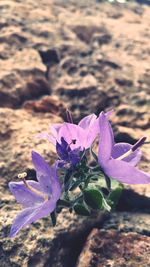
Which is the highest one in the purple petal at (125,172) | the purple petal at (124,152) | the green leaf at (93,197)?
the purple petal at (125,172)

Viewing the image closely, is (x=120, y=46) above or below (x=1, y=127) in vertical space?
below

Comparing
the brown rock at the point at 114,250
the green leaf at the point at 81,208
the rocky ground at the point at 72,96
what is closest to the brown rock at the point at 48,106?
the rocky ground at the point at 72,96

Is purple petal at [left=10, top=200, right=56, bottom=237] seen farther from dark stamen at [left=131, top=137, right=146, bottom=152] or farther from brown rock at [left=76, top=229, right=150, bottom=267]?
brown rock at [left=76, top=229, right=150, bottom=267]

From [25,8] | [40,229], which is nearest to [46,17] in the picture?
[25,8]

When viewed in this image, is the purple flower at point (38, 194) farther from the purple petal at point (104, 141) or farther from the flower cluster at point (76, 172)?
the purple petal at point (104, 141)

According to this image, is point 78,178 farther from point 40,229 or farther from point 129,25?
point 129,25

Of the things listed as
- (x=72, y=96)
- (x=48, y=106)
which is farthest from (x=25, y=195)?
(x=72, y=96)
